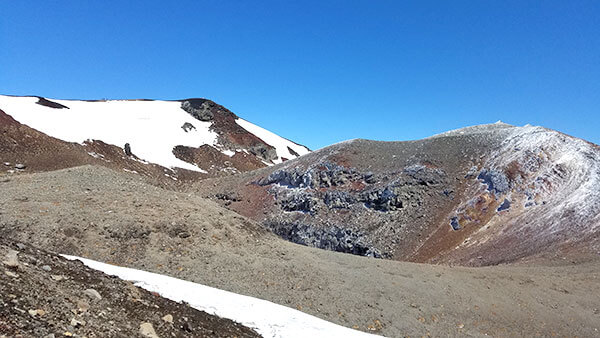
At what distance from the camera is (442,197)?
35250 mm

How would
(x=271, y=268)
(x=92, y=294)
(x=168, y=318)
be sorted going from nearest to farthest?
(x=92, y=294) → (x=168, y=318) → (x=271, y=268)

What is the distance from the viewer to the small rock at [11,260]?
21.5 feet

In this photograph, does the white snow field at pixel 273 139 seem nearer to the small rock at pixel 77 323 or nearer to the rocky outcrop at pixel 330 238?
the rocky outcrop at pixel 330 238

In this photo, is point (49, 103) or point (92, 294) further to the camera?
point (49, 103)

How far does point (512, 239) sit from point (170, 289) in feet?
78.6

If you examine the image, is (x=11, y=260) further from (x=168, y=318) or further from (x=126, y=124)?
(x=126, y=124)

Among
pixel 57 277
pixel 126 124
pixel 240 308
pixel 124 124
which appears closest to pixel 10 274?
pixel 57 277

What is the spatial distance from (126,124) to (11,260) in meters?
65.4

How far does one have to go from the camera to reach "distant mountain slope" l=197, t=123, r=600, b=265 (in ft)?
83.9

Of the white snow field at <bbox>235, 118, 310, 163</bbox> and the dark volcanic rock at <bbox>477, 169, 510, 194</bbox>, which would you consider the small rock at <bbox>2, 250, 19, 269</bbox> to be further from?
the white snow field at <bbox>235, 118, 310, 163</bbox>

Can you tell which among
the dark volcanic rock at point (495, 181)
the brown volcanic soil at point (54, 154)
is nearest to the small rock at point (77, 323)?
the brown volcanic soil at point (54, 154)

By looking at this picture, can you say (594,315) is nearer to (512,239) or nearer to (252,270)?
(512,239)

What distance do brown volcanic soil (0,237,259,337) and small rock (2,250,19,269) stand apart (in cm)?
5

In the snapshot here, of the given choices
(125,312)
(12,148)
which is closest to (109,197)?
(125,312)
